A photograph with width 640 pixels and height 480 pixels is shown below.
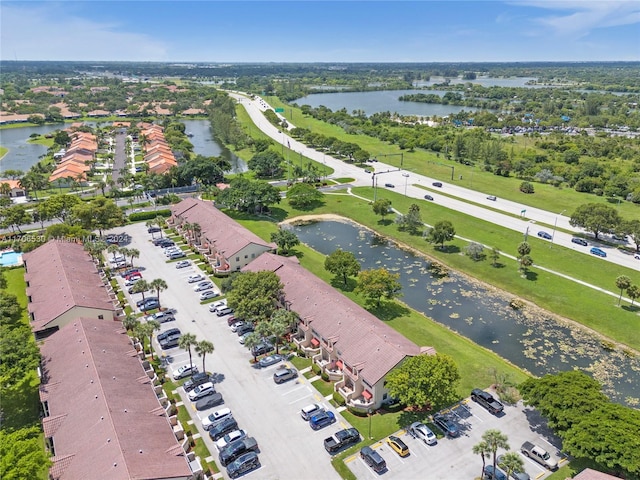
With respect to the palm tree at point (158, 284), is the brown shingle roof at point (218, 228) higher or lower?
higher

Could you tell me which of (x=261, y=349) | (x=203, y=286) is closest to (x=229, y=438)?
(x=261, y=349)

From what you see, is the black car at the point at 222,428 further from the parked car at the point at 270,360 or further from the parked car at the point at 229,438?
the parked car at the point at 270,360

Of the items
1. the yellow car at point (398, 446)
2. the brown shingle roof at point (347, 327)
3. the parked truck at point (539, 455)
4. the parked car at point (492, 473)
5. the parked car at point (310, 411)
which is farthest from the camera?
the brown shingle roof at point (347, 327)

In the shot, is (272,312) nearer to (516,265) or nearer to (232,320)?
(232,320)

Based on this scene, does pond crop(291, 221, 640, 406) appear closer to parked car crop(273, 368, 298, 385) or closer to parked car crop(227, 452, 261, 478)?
parked car crop(273, 368, 298, 385)

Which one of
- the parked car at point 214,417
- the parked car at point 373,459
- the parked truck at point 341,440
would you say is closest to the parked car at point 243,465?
the parked car at point 214,417

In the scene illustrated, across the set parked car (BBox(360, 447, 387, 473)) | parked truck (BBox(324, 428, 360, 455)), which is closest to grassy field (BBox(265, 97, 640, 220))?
parked truck (BBox(324, 428, 360, 455))
